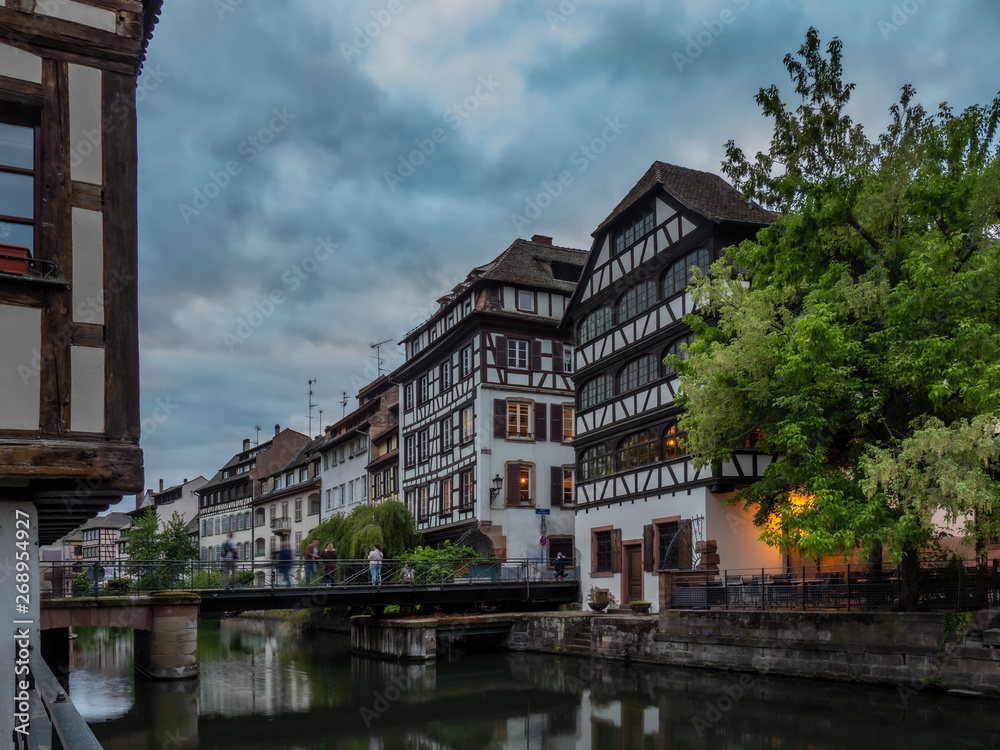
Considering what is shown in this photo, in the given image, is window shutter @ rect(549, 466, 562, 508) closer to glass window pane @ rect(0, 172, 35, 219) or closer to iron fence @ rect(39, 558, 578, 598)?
iron fence @ rect(39, 558, 578, 598)

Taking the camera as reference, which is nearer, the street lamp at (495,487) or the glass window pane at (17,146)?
the glass window pane at (17,146)

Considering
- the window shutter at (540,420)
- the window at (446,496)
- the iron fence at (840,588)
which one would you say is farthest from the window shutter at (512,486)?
the iron fence at (840,588)

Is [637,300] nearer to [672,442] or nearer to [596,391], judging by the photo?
[596,391]

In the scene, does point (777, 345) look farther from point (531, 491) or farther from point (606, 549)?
point (531, 491)

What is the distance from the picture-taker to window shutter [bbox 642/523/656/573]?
29.2 m

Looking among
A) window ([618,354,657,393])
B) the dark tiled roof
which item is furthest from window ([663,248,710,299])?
window ([618,354,657,393])

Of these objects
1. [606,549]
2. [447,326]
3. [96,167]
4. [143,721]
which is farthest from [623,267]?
[96,167]

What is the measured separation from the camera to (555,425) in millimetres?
40750

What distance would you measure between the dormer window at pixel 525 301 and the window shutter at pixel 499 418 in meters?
4.12

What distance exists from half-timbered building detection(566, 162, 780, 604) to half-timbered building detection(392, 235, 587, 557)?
4862 mm

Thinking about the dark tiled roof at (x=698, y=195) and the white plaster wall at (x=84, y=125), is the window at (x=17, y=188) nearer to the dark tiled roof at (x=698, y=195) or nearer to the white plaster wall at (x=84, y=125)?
the white plaster wall at (x=84, y=125)

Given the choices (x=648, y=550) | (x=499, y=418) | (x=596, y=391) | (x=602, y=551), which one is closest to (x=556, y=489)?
(x=499, y=418)

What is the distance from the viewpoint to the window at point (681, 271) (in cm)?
2800

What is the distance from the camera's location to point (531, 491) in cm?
3953
